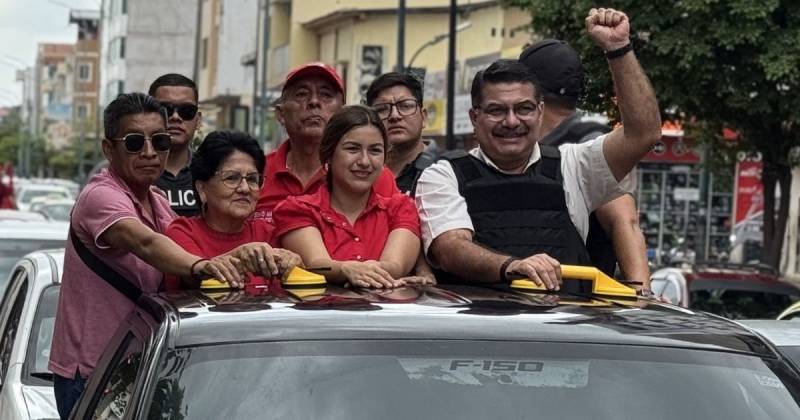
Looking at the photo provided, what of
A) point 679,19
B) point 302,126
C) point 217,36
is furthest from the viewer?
point 217,36

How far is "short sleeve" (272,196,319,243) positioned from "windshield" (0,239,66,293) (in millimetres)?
5361

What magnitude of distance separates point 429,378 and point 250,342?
395mm

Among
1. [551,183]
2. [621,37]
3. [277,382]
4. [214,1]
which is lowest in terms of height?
[277,382]

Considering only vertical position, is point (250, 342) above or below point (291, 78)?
below

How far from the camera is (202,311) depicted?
169 inches

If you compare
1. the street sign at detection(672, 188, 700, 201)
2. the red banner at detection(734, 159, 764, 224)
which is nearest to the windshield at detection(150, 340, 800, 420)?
the street sign at detection(672, 188, 700, 201)

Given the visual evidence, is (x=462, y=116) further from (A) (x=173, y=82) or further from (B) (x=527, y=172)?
(B) (x=527, y=172)

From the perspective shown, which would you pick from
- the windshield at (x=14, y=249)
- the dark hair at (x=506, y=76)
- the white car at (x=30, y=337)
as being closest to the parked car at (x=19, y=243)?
the windshield at (x=14, y=249)

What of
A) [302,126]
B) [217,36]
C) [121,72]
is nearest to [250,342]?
[302,126]

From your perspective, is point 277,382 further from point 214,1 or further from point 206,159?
point 214,1

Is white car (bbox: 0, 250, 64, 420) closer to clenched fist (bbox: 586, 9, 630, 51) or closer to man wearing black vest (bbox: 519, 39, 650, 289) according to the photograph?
man wearing black vest (bbox: 519, 39, 650, 289)

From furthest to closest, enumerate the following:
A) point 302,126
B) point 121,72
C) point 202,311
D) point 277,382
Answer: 1. point 121,72
2. point 302,126
3. point 202,311
4. point 277,382

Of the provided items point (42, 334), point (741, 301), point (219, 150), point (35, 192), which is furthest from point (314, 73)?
point (35, 192)

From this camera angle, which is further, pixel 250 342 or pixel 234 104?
pixel 234 104
